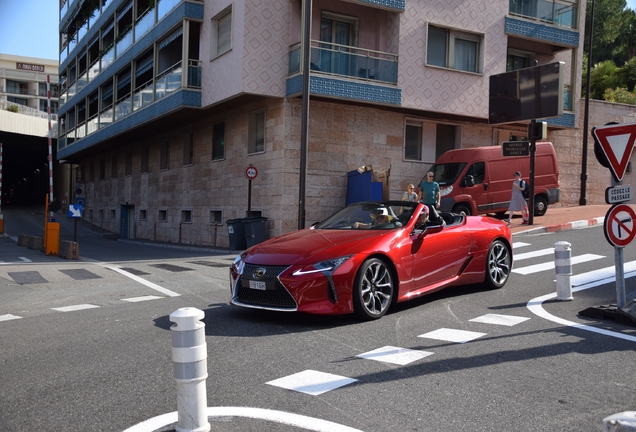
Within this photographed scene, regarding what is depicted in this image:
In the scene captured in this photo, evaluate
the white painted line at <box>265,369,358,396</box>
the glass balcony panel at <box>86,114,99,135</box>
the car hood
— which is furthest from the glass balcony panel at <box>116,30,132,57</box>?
the white painted line at <box>265,369,358,396</box>

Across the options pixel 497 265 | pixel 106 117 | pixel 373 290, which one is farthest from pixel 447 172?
pixel 106 117

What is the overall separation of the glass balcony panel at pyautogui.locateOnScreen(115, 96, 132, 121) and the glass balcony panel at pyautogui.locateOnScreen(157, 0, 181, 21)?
466cm

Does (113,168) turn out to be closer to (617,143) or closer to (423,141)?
(423,141)

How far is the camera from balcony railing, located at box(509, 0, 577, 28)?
24.4 meters

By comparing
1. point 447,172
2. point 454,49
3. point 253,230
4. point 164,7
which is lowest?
point 253,230

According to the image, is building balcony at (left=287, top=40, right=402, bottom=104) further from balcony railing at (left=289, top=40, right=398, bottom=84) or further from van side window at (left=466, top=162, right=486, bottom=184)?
van side window at (left=466, top=162, right=486, bottom=184)

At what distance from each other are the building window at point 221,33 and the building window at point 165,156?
7.93 metres

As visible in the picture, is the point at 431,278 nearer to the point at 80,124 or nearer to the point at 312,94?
the point at 312,94

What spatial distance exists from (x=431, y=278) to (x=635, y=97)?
107ft

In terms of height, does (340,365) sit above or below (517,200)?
below

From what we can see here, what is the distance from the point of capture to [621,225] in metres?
7.28

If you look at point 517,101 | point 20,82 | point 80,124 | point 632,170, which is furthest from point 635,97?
point 20,82

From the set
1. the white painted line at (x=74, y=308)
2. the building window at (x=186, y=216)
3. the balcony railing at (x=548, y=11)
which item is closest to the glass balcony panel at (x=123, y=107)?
the building window at (x=186, y=216)

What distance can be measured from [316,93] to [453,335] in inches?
547
